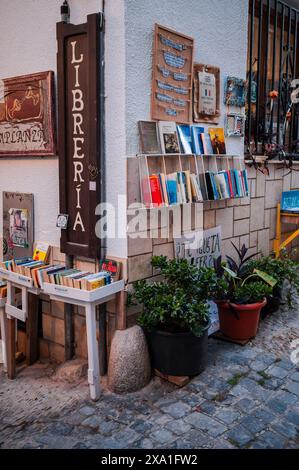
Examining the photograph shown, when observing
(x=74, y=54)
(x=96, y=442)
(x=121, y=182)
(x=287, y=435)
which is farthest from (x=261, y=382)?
(x=74, y=54)

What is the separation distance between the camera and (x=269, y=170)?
4.95 metres

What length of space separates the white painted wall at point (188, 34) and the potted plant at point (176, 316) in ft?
3.23

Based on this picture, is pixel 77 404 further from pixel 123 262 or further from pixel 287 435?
pixel 287 435

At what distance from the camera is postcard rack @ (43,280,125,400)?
288cm

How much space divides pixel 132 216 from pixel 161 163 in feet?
1.71

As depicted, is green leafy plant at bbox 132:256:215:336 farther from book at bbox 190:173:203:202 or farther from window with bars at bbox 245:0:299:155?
window with bars at bbox 245:0:299:155

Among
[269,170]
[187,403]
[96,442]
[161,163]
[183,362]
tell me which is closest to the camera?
[96,442]

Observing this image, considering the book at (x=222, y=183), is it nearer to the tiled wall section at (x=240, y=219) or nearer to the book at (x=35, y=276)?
the tiled wall section at (x=240, y=219)

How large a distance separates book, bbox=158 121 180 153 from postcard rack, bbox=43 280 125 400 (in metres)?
1.12

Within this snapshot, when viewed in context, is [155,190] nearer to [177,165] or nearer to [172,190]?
[172,190]

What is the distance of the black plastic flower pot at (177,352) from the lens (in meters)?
3.05

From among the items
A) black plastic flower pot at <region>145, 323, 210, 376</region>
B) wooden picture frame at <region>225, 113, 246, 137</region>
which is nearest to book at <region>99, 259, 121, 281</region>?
black plastic flower pot at <region>145, 323, 210, 376</region>

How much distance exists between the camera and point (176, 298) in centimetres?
304

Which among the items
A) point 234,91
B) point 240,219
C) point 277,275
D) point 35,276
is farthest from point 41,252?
point 234,91
